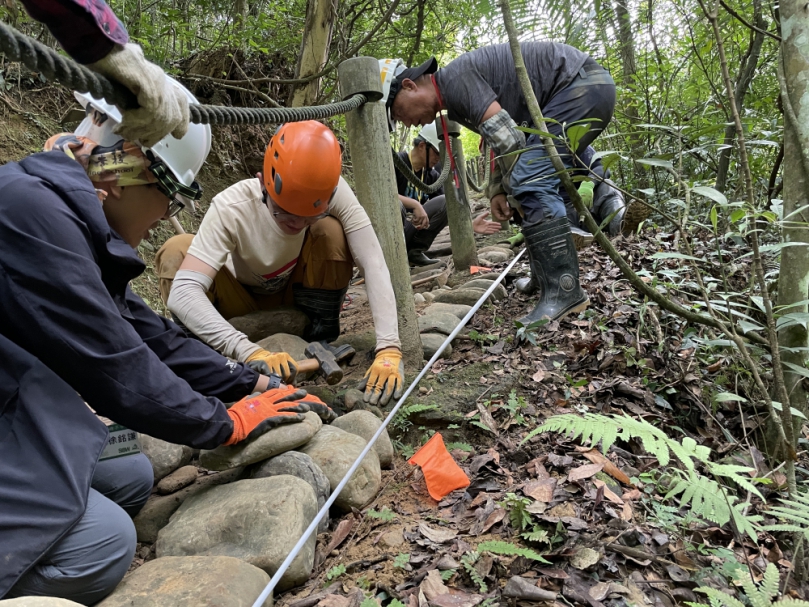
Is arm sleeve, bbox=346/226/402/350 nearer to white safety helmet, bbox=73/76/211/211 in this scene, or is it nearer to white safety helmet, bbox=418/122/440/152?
white safety helmet, bbox=73/76/211/211

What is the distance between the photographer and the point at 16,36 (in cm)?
94

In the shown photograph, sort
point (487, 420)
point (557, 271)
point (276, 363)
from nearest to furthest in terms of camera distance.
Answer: point (487, 420), point (276, 363), point (557, 271)

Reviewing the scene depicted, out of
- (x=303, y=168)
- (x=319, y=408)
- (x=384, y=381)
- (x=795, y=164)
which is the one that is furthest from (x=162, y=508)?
(x=795, y=164)

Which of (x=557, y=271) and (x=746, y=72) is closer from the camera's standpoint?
(x=557, y=271)

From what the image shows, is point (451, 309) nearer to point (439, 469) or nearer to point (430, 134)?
point (439, 469)

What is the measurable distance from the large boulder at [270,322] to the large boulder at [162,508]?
4.15 ft

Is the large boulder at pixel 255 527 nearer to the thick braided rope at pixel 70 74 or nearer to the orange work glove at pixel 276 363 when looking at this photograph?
the orange work glove at pixel 276 363

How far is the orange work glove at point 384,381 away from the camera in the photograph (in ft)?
7.86

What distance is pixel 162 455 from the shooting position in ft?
6.96

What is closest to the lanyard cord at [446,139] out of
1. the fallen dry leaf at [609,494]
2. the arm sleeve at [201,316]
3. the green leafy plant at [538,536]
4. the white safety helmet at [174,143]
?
the white safety helmet at [174,143]

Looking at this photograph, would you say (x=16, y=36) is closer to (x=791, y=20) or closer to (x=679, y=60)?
(x=791, y=20)

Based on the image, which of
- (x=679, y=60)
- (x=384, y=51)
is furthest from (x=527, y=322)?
(x=384, y=51)

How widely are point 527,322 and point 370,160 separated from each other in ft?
4.22

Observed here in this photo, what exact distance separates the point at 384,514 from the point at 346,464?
0.24 metres
